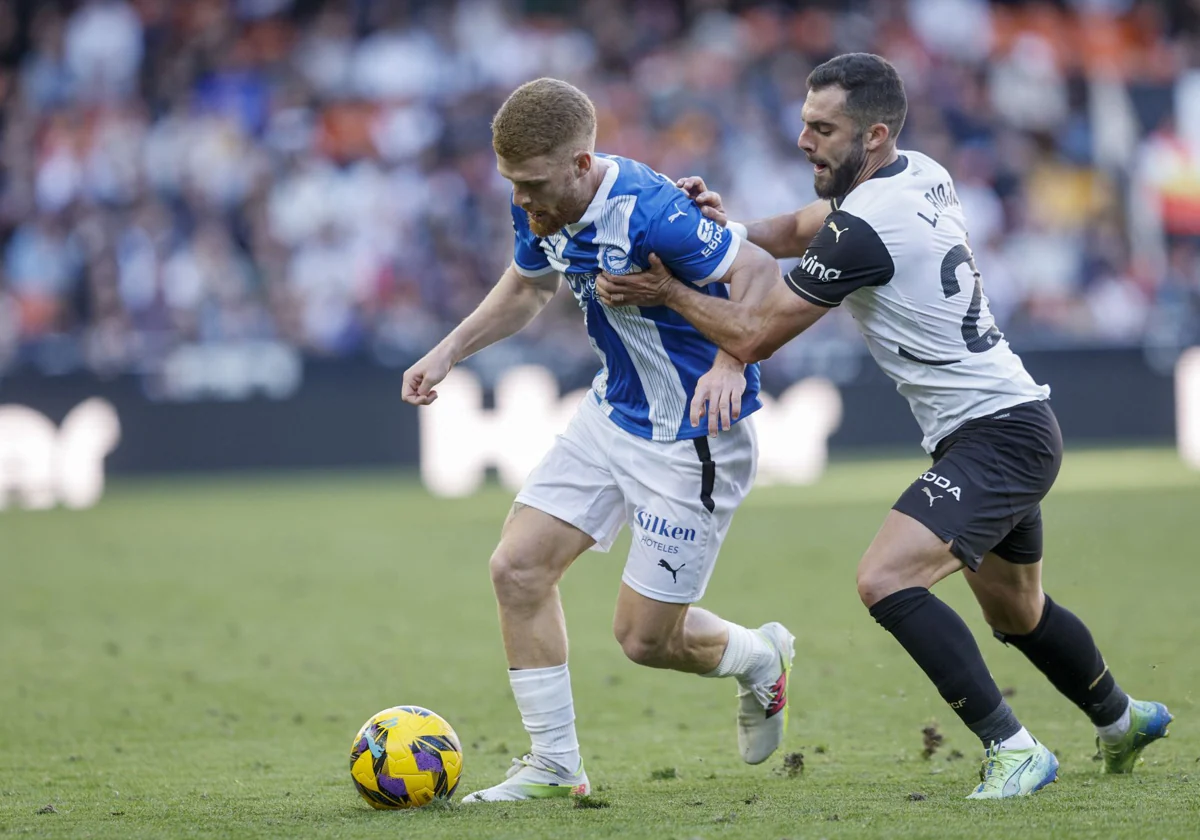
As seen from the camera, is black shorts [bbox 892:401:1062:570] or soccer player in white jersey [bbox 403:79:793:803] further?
soccer player in white jersey [bbox 403:79:793:803]

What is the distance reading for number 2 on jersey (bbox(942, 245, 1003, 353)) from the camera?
484 cm

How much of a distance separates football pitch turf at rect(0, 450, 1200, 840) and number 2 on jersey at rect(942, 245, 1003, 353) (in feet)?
4.55

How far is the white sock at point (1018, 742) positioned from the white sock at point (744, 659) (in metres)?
1.04

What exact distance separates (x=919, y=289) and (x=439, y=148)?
15697 millimetres

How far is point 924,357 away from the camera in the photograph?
4.89m

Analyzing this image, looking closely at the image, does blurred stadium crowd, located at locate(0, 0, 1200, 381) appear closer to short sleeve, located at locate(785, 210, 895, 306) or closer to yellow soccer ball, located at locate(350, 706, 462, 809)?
yellow soccer ball, located at locate(350, 706, 462, 809)

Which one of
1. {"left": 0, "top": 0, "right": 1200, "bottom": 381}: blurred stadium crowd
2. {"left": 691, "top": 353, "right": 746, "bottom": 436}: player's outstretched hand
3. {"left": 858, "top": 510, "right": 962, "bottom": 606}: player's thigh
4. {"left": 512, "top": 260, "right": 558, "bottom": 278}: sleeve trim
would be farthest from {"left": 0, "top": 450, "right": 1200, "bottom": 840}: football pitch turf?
{"left": 0, "top": 0, "right": 1200, "bottom": 381}: blurred stadium crowd

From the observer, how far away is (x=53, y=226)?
Answer: 18.7 m

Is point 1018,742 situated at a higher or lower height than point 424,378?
lower

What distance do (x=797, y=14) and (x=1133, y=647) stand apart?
1696cm

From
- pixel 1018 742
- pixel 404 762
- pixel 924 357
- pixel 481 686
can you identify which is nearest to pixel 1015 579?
pixel 1018 742

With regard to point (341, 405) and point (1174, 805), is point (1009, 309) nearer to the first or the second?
point (341, 405)

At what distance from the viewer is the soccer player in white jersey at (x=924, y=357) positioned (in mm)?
4676

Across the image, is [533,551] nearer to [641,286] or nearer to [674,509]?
[674,509]
